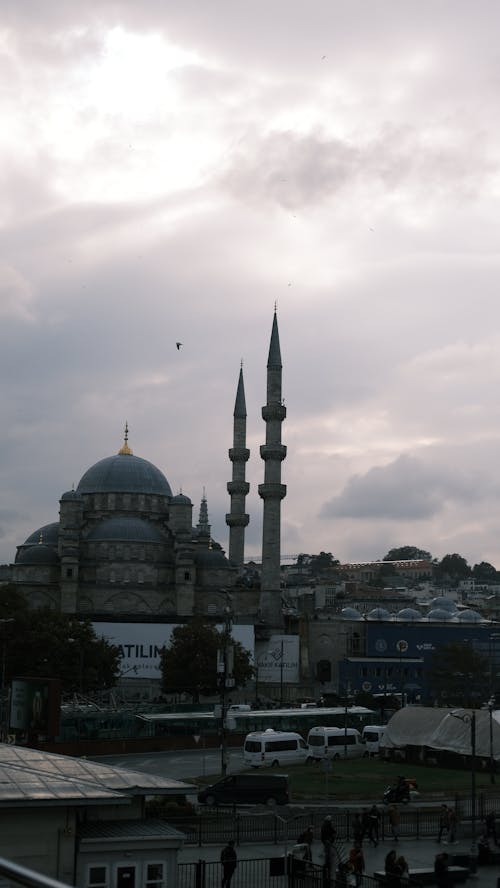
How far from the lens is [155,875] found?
645 inches

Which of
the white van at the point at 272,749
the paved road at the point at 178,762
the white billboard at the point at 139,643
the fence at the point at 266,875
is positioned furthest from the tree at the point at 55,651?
the fence at the point at 266,875

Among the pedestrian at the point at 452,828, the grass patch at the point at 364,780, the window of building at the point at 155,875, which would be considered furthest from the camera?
the grass patch at the point at 364,780

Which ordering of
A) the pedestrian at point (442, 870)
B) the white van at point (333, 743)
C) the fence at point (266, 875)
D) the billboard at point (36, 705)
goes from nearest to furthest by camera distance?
the fence at point (266, 875) → the pedestrian at point (442, 870) → the billboard at point (36, 705) → the white van at point (333, 743)

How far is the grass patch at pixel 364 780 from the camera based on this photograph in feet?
109

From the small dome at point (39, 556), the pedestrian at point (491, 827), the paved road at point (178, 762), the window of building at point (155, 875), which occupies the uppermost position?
the small dome at point (39, 556)

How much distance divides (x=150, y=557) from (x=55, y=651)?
29473 millimetres

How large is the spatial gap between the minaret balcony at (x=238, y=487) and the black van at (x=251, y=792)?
67583 millimetres

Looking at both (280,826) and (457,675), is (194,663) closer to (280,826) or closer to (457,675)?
(457,675)

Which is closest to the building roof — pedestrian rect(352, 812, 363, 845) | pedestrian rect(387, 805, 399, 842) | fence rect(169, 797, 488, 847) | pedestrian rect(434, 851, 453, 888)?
pedestrian rect(434, 851, 453, 888)

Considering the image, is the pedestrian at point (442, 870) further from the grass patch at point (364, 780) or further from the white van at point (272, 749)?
the white van at point (272, 749)

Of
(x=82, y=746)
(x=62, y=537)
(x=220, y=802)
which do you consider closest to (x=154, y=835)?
(x=220, y=802)

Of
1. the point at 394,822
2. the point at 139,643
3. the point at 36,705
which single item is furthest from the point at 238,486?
the point at 394,822

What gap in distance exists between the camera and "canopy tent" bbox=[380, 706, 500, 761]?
40.2m

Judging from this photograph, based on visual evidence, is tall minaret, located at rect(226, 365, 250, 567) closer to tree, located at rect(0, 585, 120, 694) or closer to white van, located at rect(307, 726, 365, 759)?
tree, located at rect(0, 585, 120, 694)
